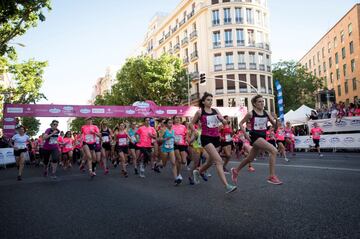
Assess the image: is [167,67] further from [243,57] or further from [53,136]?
[53,136]

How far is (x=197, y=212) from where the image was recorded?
502 cm

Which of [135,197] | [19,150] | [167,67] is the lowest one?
[135,197]

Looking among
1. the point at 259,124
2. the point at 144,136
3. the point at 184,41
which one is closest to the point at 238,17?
the point at 184,41

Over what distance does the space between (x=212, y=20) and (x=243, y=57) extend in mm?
7348

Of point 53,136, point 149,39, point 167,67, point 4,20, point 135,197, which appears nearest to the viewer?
point 135,197

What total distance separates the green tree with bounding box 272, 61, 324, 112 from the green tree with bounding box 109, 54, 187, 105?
23300mm

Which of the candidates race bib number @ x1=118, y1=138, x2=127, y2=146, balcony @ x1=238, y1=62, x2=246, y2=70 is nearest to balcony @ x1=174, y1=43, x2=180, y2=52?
balcony @ x1=238, y1=62, x2=246, y2=70

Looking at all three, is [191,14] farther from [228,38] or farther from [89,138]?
[89,138]

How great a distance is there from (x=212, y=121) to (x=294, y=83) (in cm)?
5946

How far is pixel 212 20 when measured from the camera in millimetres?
51344

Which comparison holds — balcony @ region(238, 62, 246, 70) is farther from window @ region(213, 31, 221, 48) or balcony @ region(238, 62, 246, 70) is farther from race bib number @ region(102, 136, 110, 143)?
race bib number @ region(102, 136, 110, 143)

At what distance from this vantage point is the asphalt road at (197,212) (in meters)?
3.95

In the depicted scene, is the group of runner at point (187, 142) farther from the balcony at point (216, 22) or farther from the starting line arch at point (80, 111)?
the balcony at point (216, 22)

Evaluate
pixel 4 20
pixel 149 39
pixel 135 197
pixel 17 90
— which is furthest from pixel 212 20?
pixel 135 197
